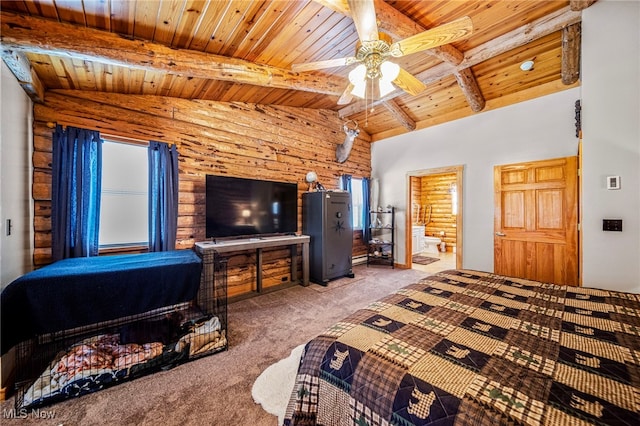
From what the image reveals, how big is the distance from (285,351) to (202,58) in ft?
9.55

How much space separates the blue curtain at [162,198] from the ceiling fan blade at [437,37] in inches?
108

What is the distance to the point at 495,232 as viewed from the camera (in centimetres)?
393

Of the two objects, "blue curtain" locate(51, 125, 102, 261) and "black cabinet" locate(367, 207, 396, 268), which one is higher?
"blue curtain" locate(51, 125, 102, 261)

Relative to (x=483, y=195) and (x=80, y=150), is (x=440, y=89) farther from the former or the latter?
(x=80, y=150)

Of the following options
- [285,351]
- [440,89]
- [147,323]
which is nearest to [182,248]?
[147,323]

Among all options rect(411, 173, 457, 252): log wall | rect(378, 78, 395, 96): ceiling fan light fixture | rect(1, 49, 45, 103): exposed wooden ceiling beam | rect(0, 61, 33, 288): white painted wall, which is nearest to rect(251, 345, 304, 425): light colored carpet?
rect(0, 61, 33, 288): white painted wall

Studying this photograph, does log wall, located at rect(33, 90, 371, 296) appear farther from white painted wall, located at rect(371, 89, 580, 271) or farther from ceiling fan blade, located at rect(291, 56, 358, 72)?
ceiling fan blade, located at rect(291, 56, 358, 72)

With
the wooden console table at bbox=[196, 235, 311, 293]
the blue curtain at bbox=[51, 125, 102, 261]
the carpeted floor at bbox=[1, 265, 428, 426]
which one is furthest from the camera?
the wooden console table at bbox=[196, 235, 311, 293]

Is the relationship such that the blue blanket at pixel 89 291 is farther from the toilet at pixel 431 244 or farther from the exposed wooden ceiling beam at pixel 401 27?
the toilet at pixel 431 244

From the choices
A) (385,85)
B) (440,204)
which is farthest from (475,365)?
(440,204)

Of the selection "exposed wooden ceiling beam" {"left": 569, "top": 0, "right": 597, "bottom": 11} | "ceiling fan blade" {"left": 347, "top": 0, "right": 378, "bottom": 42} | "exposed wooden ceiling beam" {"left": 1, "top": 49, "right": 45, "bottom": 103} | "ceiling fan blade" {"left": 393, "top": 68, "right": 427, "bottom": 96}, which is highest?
"exposed wooden ceiling beam" {"left": 569, "top": 0, "right": 597, "bottom": 11}

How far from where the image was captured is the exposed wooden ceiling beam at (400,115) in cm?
446

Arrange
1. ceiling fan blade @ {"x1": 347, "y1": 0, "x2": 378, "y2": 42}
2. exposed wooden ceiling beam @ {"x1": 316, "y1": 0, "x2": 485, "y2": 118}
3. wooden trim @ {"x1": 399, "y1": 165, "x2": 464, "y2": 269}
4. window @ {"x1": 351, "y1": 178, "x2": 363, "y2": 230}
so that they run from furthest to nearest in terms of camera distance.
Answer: window @ {"x1": 351, "y1": 178, "x2": 363, "y2": 230}, wooden trim @ {"x1": 399, "y1": 165, "x2": 464, "y2": 269}, exposed wooden ceiling beam @ {"x1": 316, "y1": 0, "x2": 485, "y2": 118}, ceiling fan blade @ {"x1": 347, "y1": 0, "x2": 378, "y2": 42}

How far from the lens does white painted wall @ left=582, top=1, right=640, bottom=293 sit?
225cm
